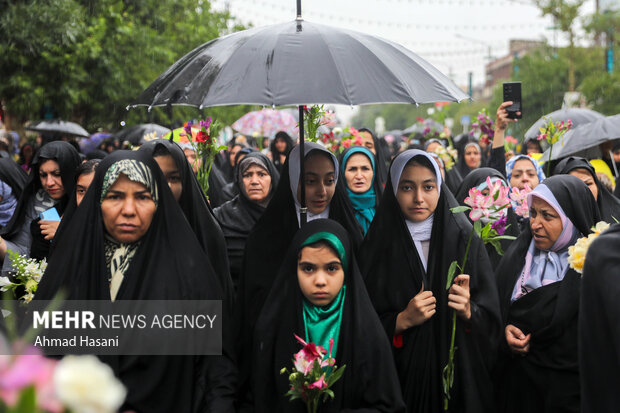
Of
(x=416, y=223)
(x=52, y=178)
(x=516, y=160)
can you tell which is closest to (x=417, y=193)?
(x=416, y=223)

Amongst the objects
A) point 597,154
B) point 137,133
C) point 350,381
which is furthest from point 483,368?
point 137,133

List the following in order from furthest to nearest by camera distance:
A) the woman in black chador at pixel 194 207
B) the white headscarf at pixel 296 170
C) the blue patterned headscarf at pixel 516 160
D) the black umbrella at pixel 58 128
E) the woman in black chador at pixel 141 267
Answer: the black umbrella at pixel 58 128, the blue patterned headscarf at pixel 516 160, the white headscarf at pixel 296 170, the woman in black chador at pixel 194 207, the woman in black chador at pixel 141 267

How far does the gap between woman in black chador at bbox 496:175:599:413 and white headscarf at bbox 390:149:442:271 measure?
55cm

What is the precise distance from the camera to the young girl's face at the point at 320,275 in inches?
121

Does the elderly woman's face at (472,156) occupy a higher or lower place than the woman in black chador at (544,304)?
higher

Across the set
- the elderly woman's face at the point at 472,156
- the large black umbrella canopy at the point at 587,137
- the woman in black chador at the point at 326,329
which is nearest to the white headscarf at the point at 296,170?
the woman in black chador at the point at 326,329

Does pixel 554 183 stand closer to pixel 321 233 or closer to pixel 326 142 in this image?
pixel 321 233

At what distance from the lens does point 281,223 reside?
4039 millimetres

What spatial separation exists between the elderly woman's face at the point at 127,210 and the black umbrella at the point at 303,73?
1.90ft

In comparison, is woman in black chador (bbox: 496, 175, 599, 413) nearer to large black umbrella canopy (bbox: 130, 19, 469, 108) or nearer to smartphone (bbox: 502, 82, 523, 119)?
large black umbrella canopy (bbox: 130, 19, 469, 108)

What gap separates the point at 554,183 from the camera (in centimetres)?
376

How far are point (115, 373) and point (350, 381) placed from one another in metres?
0.97

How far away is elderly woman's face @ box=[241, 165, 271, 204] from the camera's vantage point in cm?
574

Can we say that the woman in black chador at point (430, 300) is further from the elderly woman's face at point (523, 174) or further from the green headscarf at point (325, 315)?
the elderly woman's face at point (523, 174)
